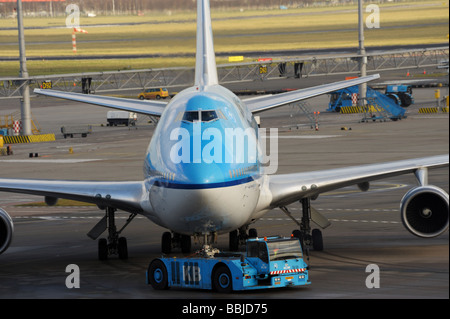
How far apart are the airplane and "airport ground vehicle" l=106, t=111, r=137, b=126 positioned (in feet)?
228

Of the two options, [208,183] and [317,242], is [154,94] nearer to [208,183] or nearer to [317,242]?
[317,242]

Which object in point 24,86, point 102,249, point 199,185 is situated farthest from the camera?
point 24,86

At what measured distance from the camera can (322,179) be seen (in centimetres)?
3112

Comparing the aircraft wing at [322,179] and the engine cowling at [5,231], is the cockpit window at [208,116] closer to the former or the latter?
the aircraft wing at [322,179]

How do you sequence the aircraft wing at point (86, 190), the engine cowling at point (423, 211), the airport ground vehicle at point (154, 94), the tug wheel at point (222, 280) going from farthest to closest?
1. the airport ground vehicle at point (154, 94)
2. the aircraft wing at point (86, 190)
3. the engine cowling at point (423, 211)
4. the tug wheel at point (222, 280)

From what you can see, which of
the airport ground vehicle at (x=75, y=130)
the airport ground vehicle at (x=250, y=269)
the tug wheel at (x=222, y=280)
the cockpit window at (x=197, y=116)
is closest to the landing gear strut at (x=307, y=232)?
the cockpit window at (x=197, y=116)

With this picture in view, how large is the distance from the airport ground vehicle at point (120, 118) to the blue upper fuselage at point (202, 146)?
2926 inches

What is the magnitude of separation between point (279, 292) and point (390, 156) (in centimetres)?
4195

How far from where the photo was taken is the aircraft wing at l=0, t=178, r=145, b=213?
30797 mm

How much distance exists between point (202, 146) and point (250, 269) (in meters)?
3.63

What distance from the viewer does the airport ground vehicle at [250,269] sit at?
25.1 metres

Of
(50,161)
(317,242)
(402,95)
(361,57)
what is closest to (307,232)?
(317,242)

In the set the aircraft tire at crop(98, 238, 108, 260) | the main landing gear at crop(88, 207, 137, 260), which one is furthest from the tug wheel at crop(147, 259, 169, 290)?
the aircraft tire at crop(98, 238, 108, 260)

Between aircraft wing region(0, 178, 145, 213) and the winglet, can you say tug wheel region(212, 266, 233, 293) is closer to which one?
aircraft wing region(0, 178, 145, 213)
